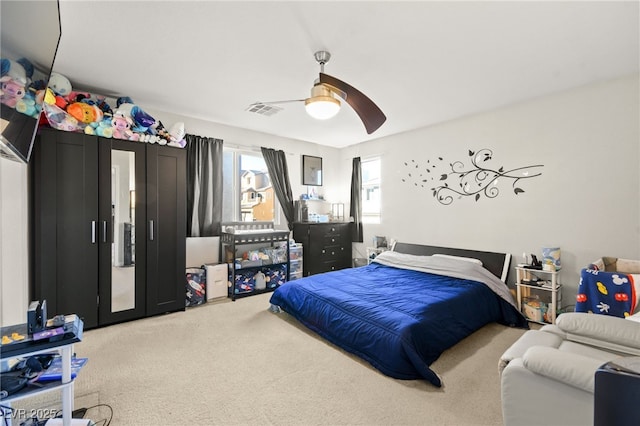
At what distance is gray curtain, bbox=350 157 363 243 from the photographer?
18.5 ft

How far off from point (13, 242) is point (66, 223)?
0.56m

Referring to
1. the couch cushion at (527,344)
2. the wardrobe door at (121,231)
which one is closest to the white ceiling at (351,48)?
the wardrobe door at (121,231)

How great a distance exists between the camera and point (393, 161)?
511 centimetres

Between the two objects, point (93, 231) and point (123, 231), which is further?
point (123, 231)

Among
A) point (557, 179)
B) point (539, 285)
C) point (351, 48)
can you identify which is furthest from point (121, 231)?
point (557, 179)

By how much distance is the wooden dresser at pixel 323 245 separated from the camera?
5.11 m

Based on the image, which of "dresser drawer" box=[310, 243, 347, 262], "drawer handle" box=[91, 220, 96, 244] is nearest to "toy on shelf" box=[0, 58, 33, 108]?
"drawer handle" box=[91, 220, 96, 244]

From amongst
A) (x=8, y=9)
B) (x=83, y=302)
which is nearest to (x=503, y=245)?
(x=8, y=9)

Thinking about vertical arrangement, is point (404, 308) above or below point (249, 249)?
below

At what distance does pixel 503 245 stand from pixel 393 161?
85.2 inches

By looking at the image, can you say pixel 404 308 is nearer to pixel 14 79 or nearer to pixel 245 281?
pixel 245 281

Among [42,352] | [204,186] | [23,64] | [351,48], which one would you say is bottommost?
[42,352]

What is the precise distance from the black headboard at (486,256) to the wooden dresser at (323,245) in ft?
4.56

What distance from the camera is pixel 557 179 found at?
11.0 ft
